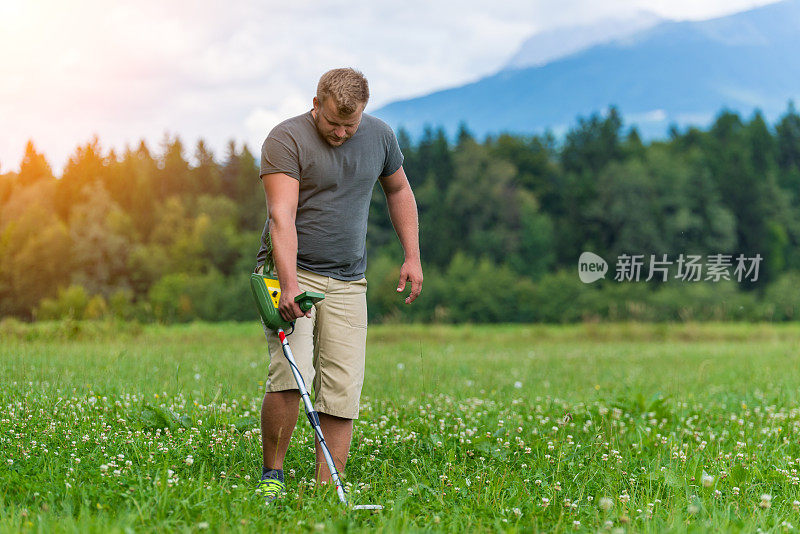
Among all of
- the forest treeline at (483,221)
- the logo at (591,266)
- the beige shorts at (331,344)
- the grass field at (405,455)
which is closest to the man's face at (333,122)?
the beige shorts at (331,344)

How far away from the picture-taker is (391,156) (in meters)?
4.74

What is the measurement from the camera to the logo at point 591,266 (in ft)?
203

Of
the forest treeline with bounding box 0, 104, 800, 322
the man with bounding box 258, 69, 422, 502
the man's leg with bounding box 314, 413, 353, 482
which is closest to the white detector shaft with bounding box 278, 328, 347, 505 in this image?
the man with bounding box 258, 69, 422, 502

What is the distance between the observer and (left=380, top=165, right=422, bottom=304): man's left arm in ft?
15.9

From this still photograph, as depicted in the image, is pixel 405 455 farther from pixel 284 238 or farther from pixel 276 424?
pixel 284 238

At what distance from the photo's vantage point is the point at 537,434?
5809mm

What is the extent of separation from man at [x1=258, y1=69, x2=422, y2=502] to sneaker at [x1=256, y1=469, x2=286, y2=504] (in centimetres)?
1

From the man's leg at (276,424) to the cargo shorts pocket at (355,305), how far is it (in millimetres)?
547

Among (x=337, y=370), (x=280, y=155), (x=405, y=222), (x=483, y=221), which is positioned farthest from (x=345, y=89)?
(x=483, y=221)

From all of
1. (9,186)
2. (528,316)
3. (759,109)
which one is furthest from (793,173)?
(9,186)

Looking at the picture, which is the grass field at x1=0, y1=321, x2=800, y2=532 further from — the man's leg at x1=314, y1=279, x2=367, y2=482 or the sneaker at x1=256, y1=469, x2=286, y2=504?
the man's leg at x1=314, y1=279, x2=367, y2=482

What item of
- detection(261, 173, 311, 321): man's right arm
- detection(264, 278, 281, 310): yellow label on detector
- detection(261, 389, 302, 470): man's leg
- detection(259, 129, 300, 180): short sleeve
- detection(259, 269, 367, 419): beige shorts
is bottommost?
detection(261, 389, 302, 470): man's leg

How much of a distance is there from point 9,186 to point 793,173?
230ft

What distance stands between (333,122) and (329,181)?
1.24 ft
